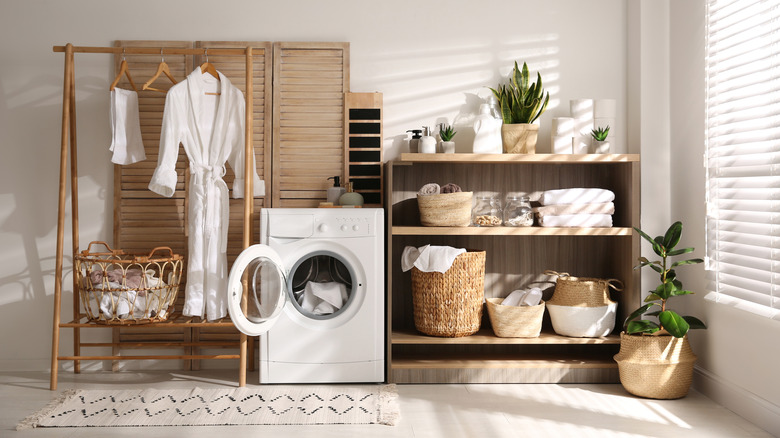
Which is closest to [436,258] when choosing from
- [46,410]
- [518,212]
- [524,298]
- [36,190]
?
[518,212]

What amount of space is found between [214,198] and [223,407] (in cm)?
101

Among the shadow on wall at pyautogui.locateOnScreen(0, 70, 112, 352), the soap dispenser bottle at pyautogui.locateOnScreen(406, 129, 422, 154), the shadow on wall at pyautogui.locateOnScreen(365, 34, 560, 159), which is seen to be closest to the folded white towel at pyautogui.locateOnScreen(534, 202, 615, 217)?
the shadow on wall at pyautogui.locateOnScreen(365, 34, 560, 159)

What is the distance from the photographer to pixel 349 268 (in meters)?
3.03

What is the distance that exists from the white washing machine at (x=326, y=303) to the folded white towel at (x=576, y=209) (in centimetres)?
84

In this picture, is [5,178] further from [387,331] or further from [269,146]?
[387,331]

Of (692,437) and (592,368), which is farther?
(592,368)

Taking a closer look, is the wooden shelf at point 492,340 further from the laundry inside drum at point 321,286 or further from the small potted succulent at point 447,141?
the small potted succulent at point 447,141

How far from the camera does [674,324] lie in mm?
2762

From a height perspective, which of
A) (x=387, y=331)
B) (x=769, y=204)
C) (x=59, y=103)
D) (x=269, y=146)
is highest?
(x=59, y=103)

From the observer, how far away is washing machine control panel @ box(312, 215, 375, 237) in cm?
300

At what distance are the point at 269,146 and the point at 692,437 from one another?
8.00 ft

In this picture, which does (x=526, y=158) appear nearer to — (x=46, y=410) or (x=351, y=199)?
(x=351, y=199)

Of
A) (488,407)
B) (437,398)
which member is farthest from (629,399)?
(437,398)

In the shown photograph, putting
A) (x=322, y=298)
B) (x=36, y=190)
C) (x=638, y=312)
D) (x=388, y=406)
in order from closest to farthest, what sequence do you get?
(x=388, y=406) → (x=638, y=312) → (x=322, y=298) → (x=36, y=190)
